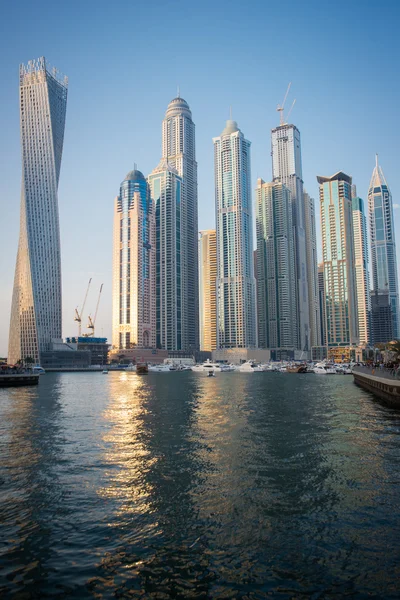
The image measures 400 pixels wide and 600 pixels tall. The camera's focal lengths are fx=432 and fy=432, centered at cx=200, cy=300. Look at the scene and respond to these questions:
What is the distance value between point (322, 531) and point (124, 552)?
8.24 meters

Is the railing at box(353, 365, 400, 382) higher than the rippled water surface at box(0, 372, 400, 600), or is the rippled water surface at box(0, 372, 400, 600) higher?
the railing at box(353, 365, 400, 382)

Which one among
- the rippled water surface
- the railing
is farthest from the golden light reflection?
the railing

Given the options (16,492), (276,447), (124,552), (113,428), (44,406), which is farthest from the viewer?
(44,406)

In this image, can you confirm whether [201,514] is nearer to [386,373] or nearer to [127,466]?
[127,466]

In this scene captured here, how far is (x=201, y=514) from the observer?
20312mm

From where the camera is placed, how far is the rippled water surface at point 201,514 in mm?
14242

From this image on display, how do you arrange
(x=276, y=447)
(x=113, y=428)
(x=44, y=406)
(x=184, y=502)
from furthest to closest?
(x=44, y=406) → (x=113, y=428) → (x=276, y=447) → (x=184, y=502)

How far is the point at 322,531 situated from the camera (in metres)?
18.2

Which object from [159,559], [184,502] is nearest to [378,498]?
[184,502]

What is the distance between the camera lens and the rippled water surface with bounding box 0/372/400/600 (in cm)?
1424

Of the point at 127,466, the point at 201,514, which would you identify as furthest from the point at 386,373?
the point at 201,514

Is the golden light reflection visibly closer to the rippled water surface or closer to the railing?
the rippled water surface

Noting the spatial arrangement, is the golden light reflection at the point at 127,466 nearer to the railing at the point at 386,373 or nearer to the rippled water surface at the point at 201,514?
the rippled water surface at the point at 201,514

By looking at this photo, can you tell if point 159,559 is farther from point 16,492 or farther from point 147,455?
point 147,455
